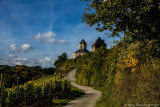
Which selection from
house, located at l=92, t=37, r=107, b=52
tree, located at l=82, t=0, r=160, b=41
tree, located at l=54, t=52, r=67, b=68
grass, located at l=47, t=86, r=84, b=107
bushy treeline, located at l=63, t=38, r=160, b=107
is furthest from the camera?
house, located at l=92, t=37, r=107, b=52

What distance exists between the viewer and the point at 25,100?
11305mm

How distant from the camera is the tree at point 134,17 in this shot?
329 inches

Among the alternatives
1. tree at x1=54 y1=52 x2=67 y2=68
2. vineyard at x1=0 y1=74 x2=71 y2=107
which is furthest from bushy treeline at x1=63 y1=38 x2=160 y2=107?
tree at x1=54 y1=52 x2=67 y2=68

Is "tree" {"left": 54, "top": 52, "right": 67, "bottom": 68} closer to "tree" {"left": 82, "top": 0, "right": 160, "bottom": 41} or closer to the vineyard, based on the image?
the vineyard

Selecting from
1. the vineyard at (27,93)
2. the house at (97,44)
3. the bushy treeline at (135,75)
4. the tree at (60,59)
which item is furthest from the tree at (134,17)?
the house at (97,44)

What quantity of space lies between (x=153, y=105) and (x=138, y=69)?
158 inches

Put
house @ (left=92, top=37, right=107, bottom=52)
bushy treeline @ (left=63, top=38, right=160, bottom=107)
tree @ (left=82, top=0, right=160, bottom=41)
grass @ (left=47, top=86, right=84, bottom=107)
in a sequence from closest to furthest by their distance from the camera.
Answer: bushy treeline @ (left=63, top=38, right=160, bottom=107) < tree @ (left=82, top=0, right=160, bottom=41) < grass @ (left=47, top=86, right=84, bottom=107) < house @ (left=92, top=37, right=107, bottom=52)

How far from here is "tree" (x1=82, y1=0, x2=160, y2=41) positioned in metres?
8.36

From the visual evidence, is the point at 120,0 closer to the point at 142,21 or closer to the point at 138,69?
the point at 142,21

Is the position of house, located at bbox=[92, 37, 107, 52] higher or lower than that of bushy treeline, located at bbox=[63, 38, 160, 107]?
higher

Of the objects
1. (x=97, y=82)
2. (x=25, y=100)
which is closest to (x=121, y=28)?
(x=25, y=100)

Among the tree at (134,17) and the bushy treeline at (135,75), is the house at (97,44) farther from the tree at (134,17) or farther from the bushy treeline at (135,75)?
the tree at (134,17)

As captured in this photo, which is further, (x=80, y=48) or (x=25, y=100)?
(x=80, y=48)

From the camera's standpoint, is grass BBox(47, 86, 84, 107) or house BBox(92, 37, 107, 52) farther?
house BBox(92, 37, 107, 52)
